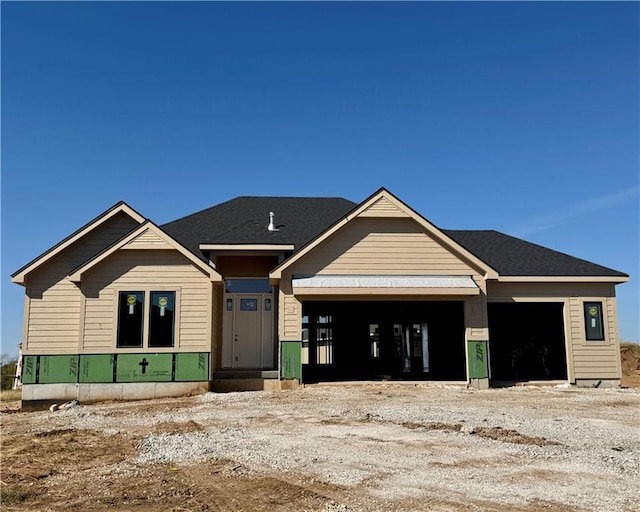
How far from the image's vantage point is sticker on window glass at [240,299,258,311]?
18.2 m

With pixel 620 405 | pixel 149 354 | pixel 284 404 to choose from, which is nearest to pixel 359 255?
pixel 284 404

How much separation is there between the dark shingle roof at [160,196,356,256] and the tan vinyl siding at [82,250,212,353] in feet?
5.00

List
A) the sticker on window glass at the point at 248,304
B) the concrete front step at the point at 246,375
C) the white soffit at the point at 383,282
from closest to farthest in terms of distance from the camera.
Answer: the white soffit at the point at 383,282
the concrete front step at the point at 246,375
the sticker on window glass at the point at 248,304

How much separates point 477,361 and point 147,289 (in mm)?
10028

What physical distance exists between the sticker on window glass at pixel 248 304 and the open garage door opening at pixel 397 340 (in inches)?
65.5

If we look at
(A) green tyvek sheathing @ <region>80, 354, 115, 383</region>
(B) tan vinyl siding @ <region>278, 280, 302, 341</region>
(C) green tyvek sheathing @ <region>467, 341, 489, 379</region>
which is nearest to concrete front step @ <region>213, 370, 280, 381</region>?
(B) tan vinyl siding @ <region>278, 280, 302, 341</region>

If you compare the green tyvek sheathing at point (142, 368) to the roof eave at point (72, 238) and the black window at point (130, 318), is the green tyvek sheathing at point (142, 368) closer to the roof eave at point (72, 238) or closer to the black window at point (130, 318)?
the black window at point (130, 318)

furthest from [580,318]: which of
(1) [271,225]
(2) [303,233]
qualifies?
(1) [271,225]

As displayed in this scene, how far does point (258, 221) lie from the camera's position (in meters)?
19.9

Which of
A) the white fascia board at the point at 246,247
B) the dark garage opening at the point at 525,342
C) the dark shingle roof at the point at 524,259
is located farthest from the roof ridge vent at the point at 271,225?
the dark garage opening at the point at 525,342

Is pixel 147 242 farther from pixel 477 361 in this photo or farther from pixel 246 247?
pixel 477 361

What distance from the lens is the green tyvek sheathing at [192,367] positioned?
15617 millimetres

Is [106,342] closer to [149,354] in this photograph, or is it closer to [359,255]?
[149,354]

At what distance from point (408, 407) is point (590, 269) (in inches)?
357
